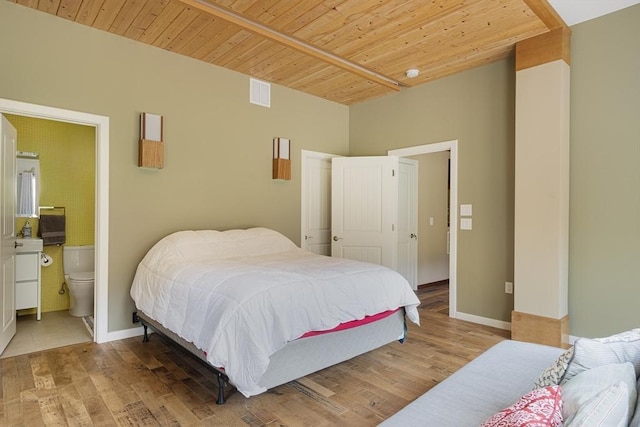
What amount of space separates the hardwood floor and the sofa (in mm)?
880

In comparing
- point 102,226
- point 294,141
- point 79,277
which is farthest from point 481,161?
point 79,277

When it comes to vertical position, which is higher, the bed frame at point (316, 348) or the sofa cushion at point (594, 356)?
the sofa cushion at point (594, 356)

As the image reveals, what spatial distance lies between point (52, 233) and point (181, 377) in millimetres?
2789

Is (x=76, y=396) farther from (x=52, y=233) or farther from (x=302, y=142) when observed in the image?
(x=302, y=142)

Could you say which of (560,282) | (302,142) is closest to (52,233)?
(302,142)

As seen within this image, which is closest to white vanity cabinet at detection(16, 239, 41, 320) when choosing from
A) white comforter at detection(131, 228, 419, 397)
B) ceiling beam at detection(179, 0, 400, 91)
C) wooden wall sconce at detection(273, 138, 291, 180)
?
white comforter at detection(131, 228, 419, 397)

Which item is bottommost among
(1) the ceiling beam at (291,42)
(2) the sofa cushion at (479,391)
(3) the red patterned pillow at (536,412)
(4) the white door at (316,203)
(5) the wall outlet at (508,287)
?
(5) the wall outlet at (508,287)

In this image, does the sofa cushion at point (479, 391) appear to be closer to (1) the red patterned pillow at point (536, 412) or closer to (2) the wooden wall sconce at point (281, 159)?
(1) the red patterned pillow at point (536, 412)

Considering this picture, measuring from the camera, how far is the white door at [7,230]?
9.92ft

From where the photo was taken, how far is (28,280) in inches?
156

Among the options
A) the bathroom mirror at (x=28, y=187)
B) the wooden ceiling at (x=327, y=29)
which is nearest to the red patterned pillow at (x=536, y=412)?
the wooden ceiling at (x=327, y=29)

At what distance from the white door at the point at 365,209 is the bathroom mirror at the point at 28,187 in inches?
143

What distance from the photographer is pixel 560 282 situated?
3279mm

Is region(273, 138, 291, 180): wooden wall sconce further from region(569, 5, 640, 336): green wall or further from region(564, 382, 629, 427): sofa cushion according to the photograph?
region(564, 382, 629, 427): sofa cushion
